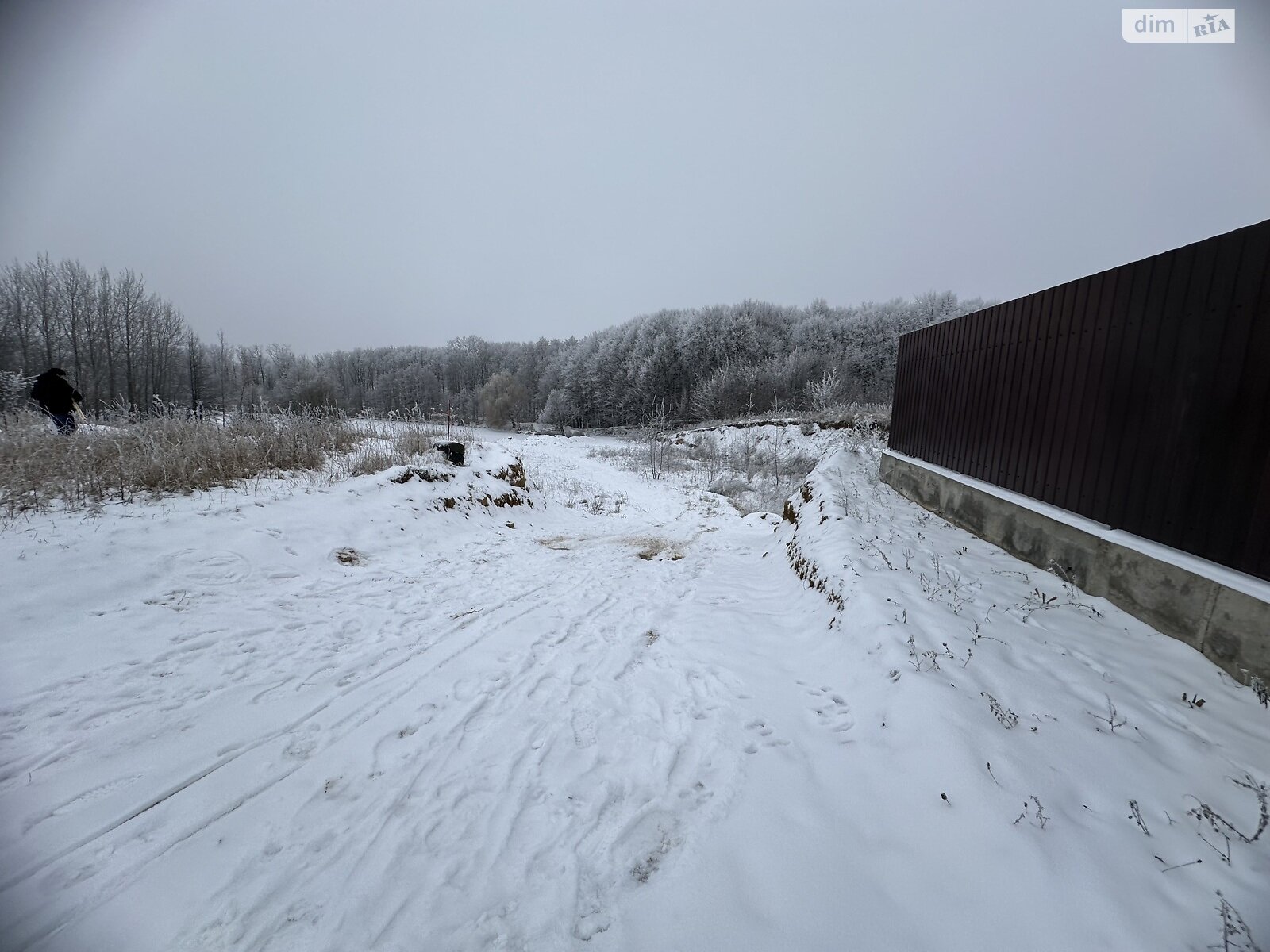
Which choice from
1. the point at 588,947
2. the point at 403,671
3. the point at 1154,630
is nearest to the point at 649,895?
the point at 588,947

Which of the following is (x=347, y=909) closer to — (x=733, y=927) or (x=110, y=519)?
(x=733, y=927)

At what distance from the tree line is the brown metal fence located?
13.3 m

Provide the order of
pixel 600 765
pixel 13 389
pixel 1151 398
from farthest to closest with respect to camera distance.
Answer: pixel 13 389 < pixel 1151 398 < pixel 600 765

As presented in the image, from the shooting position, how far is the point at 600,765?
2.71m

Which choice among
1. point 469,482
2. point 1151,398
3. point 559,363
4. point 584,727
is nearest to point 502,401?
point 559,363

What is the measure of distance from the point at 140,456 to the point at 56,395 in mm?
4035

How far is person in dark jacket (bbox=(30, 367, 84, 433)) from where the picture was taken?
8.26 m

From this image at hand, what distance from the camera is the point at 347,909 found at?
6.05 ft

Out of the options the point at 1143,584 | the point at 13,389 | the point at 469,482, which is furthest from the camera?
the point at 13,389

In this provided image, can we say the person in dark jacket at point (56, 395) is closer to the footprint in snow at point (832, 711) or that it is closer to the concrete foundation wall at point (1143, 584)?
the footprint in snow at point (832, 711)

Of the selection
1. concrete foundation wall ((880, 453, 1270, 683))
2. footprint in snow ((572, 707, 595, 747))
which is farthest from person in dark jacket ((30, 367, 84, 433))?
concrete foundation wall ((880, 453, 1270, 683))

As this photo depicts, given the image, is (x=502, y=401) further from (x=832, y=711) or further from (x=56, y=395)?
(x=832, y=711)

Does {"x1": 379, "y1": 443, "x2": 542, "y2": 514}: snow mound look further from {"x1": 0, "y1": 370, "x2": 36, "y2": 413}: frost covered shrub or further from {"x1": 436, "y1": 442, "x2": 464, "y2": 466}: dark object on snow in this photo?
{"x1": 0, "y1": 370, "x2": 36, "y2": 413}: frost covered shrub

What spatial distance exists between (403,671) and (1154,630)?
563 centimetres
